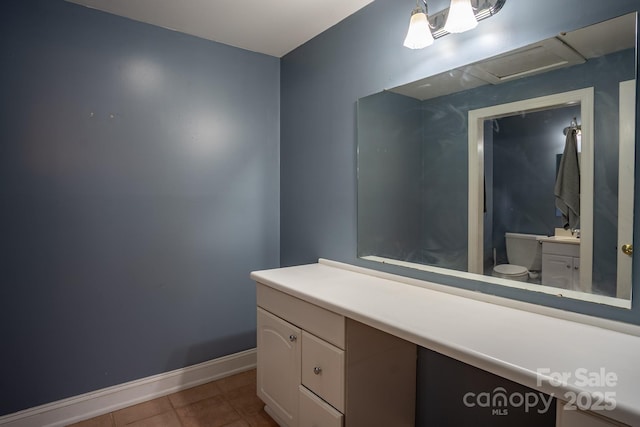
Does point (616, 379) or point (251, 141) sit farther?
point (251, 141)

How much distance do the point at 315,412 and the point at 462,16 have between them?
1683 millimetres

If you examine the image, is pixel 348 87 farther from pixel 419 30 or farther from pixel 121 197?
pixel 121 197

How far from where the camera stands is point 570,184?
3.79 feet

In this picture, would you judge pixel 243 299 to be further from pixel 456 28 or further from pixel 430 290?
pixel 456 28

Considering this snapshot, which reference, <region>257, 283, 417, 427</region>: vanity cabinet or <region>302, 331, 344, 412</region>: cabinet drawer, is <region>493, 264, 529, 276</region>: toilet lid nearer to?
<region>257, 283, 417, 427</region>: vanity cabinet

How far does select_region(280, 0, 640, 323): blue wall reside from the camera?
3.92ft

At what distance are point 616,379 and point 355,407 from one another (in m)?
0.88

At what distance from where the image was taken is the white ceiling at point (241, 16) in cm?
185

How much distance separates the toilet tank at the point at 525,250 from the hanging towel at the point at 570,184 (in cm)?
13

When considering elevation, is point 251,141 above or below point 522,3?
below

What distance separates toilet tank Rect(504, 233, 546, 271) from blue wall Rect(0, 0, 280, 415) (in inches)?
66.9

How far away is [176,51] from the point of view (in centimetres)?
217

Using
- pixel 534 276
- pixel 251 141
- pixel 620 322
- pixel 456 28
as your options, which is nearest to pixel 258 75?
pixel 251 141

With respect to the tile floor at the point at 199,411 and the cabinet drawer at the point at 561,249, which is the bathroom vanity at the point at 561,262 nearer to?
the cabinet drawer at the point at 561,249
